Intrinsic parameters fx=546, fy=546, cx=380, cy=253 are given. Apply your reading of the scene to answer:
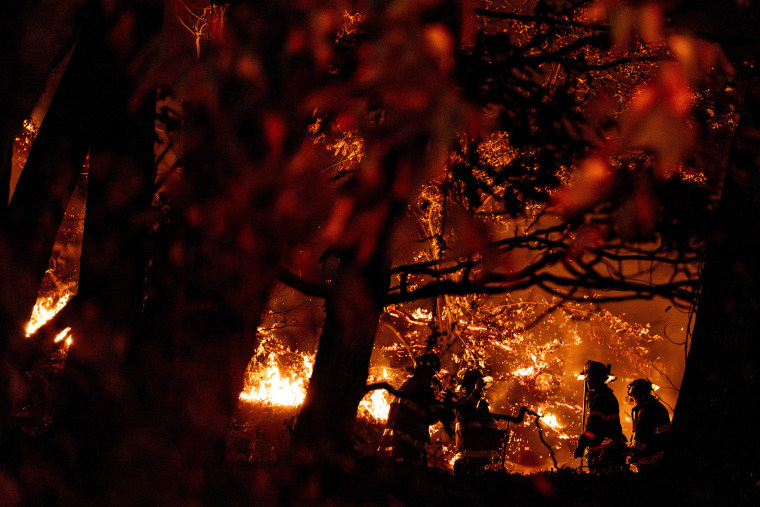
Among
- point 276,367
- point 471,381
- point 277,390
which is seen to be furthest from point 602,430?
point 277,390

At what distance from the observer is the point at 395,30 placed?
3.38 meters

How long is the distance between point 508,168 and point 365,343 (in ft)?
6.74

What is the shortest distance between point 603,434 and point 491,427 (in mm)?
1612

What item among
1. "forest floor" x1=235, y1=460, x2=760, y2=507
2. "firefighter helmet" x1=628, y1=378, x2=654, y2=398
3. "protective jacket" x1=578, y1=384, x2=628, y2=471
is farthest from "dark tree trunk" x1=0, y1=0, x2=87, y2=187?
"firefighter helmet" x1=628, y1=378, x2=654, y2=398

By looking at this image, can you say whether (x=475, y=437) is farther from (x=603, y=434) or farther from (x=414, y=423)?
(x=603, y=434)

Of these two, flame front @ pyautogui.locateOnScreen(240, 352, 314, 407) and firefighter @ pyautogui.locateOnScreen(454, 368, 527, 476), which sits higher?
flame front @ pyautogui.locateOnScreen(240, 352, 314, 407)

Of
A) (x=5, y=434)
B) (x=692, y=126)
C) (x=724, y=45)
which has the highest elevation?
(x=692, y=126)

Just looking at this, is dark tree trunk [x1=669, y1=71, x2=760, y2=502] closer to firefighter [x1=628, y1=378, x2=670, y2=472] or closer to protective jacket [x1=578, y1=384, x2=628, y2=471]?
firefighter [x1=628, y1=378, x2=670, y2=472]

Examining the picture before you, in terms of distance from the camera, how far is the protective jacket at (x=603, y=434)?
7867mm

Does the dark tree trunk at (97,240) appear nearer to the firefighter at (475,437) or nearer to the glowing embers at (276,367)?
the glowing embers at (276,367)

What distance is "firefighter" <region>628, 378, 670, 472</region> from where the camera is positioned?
291 inches

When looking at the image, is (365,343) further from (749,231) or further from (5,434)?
(749,231)

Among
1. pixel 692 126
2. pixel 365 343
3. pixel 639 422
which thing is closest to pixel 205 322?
pixel 365 343

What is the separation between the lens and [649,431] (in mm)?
7574
